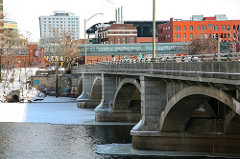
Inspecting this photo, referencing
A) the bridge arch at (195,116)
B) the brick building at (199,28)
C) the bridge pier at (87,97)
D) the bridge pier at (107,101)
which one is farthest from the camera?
the brick building at (199,28)

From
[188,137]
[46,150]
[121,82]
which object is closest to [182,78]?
[188,137]

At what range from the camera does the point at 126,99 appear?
4909cm

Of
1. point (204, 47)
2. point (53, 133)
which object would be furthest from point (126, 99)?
point (204, 47)

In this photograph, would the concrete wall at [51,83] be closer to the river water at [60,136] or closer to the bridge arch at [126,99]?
the river water at [60,136]

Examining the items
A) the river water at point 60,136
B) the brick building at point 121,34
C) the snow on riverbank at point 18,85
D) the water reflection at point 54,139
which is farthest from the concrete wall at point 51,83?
the brick building at point 121,34

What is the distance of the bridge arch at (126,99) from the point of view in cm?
4722

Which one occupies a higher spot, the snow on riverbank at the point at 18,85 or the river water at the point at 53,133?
the snow on riverbank at the point at 18,85

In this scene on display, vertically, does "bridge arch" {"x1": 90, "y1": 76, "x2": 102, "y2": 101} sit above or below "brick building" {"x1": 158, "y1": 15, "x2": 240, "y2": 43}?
below

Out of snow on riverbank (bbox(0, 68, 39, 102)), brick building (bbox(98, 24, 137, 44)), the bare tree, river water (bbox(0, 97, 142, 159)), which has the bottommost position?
river water (bbox(0, 97, 142, 159))

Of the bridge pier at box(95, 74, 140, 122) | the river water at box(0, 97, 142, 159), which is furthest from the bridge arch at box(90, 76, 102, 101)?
the bridge pier at box(95, 74, 140, 122)

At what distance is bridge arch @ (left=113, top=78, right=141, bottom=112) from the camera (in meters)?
47.2

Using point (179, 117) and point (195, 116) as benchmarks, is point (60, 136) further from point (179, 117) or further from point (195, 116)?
point (179, 117)

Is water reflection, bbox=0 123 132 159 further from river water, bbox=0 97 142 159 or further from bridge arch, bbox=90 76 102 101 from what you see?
bridge arch, bbox=90 76 102 101

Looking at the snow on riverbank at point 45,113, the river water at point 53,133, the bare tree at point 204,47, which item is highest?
the bare tree at point 204,47
